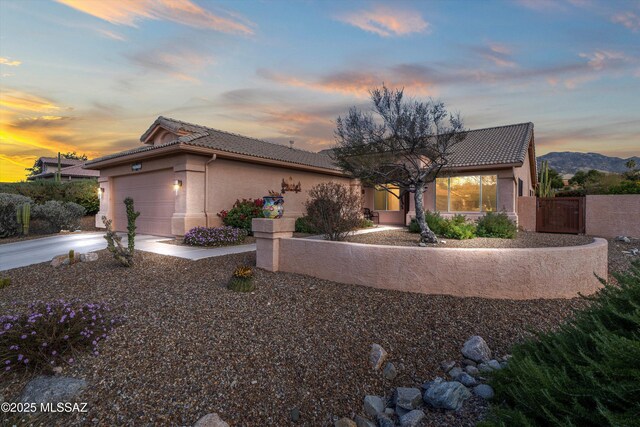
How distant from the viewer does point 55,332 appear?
A: 3.69 meters

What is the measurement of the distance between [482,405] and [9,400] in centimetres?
459

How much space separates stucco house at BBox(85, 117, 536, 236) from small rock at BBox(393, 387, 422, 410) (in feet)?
32.8

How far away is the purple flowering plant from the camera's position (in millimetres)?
3432

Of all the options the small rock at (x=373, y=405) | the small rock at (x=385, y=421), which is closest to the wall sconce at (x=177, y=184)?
the small rock at (x=373, y=405)

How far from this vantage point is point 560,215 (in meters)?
14.7

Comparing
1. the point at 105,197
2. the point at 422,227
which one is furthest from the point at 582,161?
the point at 105,197

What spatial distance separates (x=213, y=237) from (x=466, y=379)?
27.7 ft

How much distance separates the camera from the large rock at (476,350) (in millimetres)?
4066

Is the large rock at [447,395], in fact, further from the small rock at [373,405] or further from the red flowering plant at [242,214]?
the red flowering plant at [242,214]

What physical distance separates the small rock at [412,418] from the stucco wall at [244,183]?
10.6m

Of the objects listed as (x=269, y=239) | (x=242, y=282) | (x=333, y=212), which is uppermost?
(x=333, y=212)

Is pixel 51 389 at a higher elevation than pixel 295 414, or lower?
higher

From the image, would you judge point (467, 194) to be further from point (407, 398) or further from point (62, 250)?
point (62, 250)

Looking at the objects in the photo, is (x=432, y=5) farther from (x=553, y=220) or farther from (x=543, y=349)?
(x=553, y=220)
